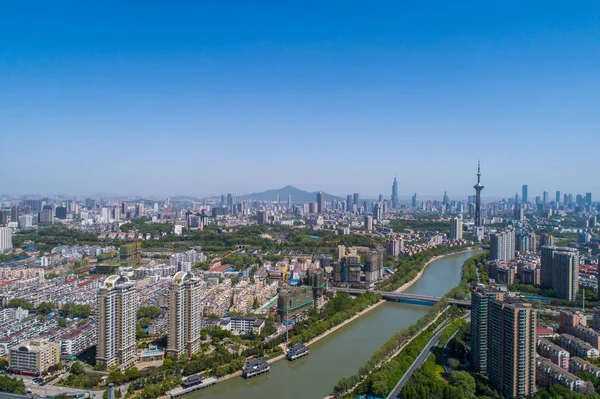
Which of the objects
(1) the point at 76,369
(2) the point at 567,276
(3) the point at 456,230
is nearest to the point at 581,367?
(2) the point at 567,276

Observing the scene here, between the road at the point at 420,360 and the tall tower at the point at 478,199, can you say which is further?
the tall tower at the point at 478,199

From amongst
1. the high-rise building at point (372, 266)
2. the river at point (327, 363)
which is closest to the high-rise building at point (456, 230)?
the high-rise building at point (372, 266)

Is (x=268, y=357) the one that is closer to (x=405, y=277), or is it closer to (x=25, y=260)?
(x=405, y=277)

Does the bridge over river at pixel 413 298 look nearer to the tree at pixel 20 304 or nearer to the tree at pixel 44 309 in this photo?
the tree at pixel 44 309

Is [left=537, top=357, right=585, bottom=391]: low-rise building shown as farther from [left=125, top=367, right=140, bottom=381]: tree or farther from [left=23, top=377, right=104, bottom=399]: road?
[left=23, top=377, right=104, bottom=399]: road

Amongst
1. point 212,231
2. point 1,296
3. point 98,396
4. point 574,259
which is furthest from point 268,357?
point 212,231

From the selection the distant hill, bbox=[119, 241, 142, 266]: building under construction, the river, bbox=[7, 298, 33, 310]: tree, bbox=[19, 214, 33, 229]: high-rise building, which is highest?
the distant hill

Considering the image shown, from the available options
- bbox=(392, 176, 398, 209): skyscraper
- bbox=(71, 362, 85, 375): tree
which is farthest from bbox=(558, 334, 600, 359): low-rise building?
bbox=(392, 176, 398, 209): skyscraper
